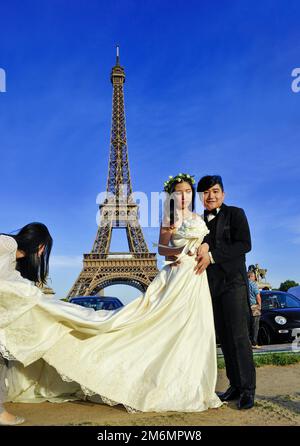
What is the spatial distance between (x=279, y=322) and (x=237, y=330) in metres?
5.99

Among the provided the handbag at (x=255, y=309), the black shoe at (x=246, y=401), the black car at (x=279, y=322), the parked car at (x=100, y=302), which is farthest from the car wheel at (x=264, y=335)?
the black shoe at (x=246, y=401)

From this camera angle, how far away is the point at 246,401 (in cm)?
405

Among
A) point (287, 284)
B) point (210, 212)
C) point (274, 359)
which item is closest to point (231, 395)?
point (210, 212)

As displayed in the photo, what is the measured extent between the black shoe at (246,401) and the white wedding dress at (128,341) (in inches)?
8.1

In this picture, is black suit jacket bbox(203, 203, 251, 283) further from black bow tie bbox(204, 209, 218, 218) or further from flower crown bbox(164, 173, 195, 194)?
flower crown bbox(164, 173, 195, 194)

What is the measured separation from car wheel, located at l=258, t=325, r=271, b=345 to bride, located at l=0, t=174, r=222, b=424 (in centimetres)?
Answer: 629

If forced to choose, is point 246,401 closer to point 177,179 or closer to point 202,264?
point 202,264

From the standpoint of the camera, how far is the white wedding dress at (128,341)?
3787 mm

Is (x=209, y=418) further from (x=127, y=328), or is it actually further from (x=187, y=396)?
(x=127, y=328)

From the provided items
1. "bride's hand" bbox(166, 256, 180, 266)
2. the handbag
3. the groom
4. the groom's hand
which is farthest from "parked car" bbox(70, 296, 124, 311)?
the groom's hand

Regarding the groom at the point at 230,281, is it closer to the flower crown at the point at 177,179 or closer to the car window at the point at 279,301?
the flower crown at the point at 177,179
